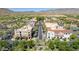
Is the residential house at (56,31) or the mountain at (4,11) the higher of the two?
the mountain at (4,11)

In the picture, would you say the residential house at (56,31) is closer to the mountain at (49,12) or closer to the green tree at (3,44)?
the mountain at (49,12)

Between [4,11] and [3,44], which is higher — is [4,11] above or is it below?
above

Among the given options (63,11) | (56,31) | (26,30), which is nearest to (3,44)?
(26,30)

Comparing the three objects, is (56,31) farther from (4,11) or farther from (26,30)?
(4,11)

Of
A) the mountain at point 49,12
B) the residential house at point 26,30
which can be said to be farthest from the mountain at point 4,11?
the residential house at point 26,30

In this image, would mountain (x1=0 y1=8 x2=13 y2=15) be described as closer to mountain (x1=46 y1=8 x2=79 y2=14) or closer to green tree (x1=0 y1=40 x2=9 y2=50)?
green tree (x1=0 y1=40 x2=9 y2=50)

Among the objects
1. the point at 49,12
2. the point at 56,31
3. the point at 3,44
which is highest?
the point at 49,12

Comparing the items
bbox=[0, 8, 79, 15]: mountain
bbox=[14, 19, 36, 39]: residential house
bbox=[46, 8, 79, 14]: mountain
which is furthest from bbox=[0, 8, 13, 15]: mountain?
bbox=[46, 8, 79, 14]: mountain

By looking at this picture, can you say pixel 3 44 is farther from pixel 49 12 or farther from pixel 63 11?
pixel 63 11
